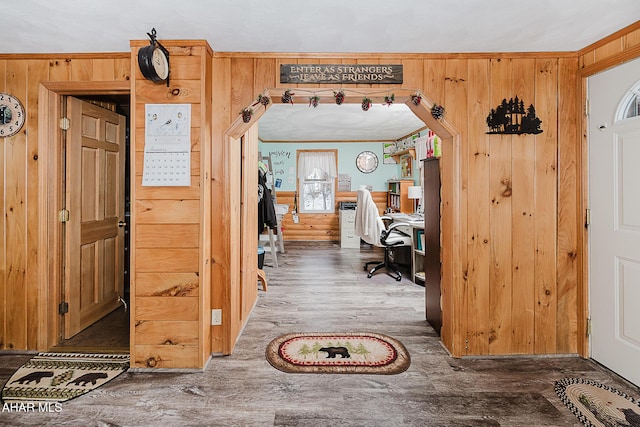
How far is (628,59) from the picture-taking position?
201 cm

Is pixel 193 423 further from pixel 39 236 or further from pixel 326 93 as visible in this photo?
pixel 326 93

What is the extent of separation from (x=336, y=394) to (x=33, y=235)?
94.0 inches

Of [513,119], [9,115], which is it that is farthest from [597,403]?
[9,115]

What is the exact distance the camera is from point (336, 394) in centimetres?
195

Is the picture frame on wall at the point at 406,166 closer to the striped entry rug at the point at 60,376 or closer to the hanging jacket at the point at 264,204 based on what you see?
the hanging jacket at the point at 264,204

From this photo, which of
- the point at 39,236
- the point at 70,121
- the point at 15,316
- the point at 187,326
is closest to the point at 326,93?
the point at 187,326

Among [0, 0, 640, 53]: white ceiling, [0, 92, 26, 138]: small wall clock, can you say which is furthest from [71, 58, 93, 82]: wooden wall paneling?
[0, 92, 26, 138]: small wall clock

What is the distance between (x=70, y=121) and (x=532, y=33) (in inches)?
129

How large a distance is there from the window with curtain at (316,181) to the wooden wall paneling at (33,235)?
559 cm

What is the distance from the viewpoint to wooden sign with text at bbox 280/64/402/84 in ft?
7.71

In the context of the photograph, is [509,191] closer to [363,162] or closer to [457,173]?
[457,173]

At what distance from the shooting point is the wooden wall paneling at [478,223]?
7.73 ft

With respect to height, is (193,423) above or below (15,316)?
below

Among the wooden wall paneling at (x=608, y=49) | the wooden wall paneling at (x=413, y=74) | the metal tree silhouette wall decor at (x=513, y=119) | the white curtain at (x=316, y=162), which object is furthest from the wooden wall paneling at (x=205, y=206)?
the white curtain at (x=316, y=162)
